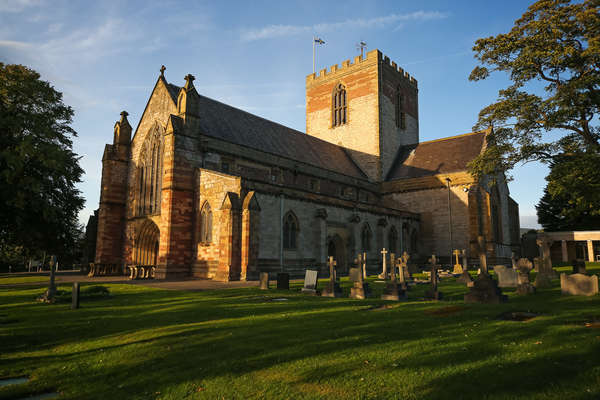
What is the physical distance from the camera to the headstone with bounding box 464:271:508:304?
12.0 meters

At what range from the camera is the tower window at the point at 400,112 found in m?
48.5

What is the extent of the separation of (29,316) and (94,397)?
7.69 meters

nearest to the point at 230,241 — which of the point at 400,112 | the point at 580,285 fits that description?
the point at 580,285

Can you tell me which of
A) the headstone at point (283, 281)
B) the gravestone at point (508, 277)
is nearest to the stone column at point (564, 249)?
the gravestone at point (508, 277)

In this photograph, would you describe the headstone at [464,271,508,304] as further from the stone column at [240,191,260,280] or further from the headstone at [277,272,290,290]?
the stone column at [240,191,260,280]

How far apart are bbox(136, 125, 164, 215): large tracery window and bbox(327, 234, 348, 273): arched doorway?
13.5 meters

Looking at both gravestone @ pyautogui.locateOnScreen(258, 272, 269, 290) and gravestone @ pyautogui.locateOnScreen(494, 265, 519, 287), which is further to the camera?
gravestone @ pyautogui.locateOnScreen(258, 272, 269, 290)

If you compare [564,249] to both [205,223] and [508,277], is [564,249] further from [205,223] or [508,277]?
[205,223]

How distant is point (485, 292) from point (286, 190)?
1601 centimetres

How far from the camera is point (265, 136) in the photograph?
3409cm

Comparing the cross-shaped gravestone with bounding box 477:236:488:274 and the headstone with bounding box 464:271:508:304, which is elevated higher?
the cross-shaped gravestone with bounding box 477:236:488:274

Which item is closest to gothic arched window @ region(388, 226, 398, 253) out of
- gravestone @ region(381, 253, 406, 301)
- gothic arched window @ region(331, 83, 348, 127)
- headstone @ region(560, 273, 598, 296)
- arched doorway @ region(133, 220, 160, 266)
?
gothic arched window @ region(331, 83, 348, 127)

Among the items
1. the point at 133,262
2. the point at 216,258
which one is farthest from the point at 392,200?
the point at 133,262

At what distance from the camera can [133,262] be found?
2898 cm
